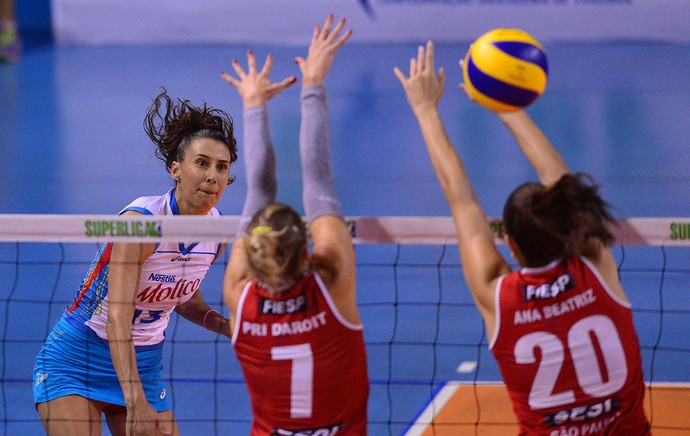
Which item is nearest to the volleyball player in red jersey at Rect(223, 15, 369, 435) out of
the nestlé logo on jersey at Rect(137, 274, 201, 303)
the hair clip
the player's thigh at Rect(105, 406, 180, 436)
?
the hair clip

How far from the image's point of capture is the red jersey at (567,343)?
2.62 metres

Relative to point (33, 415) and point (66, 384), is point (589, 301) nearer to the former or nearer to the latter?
point (66, 384)

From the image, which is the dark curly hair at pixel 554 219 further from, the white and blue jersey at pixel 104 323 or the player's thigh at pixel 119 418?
the player's thigh at pixel 119 418

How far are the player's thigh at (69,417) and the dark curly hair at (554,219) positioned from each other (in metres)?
1.92

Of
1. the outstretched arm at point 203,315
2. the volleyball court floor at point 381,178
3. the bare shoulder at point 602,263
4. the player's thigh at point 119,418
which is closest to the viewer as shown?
the bare shoulder at point 602,263

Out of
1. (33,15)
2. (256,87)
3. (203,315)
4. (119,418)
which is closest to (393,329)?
(203,315)

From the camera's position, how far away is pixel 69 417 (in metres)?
3.61

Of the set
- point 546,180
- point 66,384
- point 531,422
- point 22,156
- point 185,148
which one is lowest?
point 531,422

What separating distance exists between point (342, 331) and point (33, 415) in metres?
2.90

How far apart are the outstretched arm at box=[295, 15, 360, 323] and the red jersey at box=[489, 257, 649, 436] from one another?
0.44m

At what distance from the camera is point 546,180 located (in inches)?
116

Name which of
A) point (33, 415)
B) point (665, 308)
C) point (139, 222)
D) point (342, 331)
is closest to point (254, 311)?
point (342, 331)

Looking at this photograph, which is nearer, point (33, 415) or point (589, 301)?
point (589, 301)

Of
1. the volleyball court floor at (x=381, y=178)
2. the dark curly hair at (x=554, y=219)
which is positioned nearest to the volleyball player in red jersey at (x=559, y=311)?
the dark curly hair at (x=554, y=219)
